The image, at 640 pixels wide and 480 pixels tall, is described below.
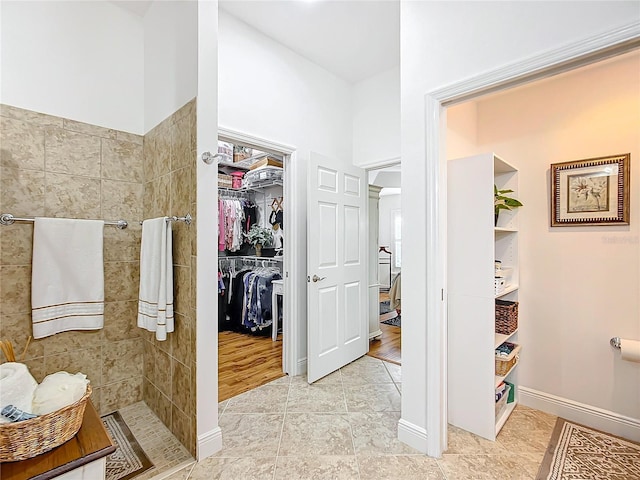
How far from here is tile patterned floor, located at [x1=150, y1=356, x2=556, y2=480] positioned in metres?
1.64

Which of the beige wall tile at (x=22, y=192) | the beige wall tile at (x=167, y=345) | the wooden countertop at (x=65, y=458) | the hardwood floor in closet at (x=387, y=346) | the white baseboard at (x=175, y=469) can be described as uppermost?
the beige wall tile at (x=22, y=192)

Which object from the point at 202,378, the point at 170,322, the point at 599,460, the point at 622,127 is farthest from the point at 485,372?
the point at 170,322

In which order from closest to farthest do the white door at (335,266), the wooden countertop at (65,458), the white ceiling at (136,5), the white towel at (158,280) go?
the wooden countertop at (65,458) < the white towel at (158,280) < the white ceiling at (136,5) < the white door at (335,266)

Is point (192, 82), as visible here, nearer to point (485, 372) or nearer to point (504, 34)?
point (504, 34)

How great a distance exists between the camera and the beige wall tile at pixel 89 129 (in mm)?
2002

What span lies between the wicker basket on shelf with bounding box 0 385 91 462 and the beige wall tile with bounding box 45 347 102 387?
4.39 ft

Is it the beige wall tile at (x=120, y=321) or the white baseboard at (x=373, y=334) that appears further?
the white baseboard at (x=373, y=334)

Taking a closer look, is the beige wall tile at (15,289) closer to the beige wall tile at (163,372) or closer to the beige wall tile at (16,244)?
the beige wall tile at (16,244)

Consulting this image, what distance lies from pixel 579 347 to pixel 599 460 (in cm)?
68

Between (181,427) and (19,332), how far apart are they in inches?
44.0

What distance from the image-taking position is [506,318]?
217 cm

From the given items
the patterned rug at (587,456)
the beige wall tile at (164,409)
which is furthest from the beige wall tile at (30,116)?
the patterned rug at (587,456)

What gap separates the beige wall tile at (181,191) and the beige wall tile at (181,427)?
1.14 metres

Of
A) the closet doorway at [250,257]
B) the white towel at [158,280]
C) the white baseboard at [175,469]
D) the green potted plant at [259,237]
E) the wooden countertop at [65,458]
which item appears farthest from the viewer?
the green potted plant at [259,237]
